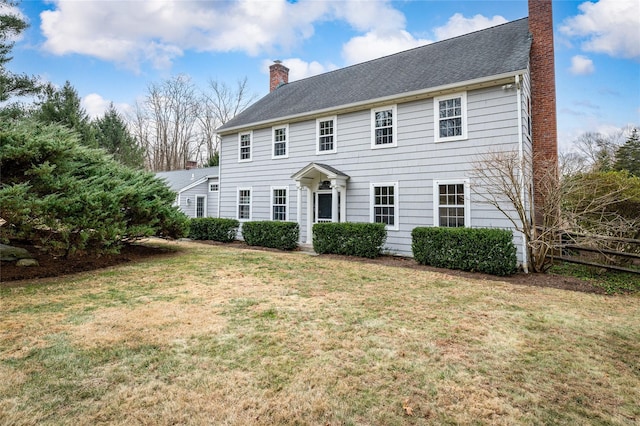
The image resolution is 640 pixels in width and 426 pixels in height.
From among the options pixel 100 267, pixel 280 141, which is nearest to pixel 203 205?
pixel 280 141

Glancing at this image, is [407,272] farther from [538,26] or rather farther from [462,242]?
[538,26]

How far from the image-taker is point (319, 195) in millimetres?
11992

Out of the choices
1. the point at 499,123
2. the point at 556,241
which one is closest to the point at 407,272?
the point at 556,241

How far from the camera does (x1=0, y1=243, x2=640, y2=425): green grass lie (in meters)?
2.32

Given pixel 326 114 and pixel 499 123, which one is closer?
pixel 499 123

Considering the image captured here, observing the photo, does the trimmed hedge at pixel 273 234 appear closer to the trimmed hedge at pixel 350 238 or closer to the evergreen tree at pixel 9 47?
the trimmed hedge at pixel 350 238

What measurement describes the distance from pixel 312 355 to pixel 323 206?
8895 millimetres

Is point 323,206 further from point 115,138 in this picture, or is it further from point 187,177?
point 115,138

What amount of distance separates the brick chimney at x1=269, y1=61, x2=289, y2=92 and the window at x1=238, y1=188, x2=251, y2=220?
677cm

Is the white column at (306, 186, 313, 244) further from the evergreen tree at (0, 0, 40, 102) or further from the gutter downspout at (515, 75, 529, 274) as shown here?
the evergreen tree at (0, 0, 40, 102)

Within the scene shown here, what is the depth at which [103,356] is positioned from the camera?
3.07 m

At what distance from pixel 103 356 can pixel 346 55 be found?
19012mm

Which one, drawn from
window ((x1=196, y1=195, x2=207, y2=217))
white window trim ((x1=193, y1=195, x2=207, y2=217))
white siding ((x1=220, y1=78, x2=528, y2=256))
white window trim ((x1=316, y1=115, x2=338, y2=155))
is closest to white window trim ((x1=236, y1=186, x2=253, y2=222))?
white siding ((x1=220, y1=78, x2=528, y2=256))

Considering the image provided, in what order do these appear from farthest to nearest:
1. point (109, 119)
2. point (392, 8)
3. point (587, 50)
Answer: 1. point (109, 119)
2. point (587, 50)
3. point (392, 8)
